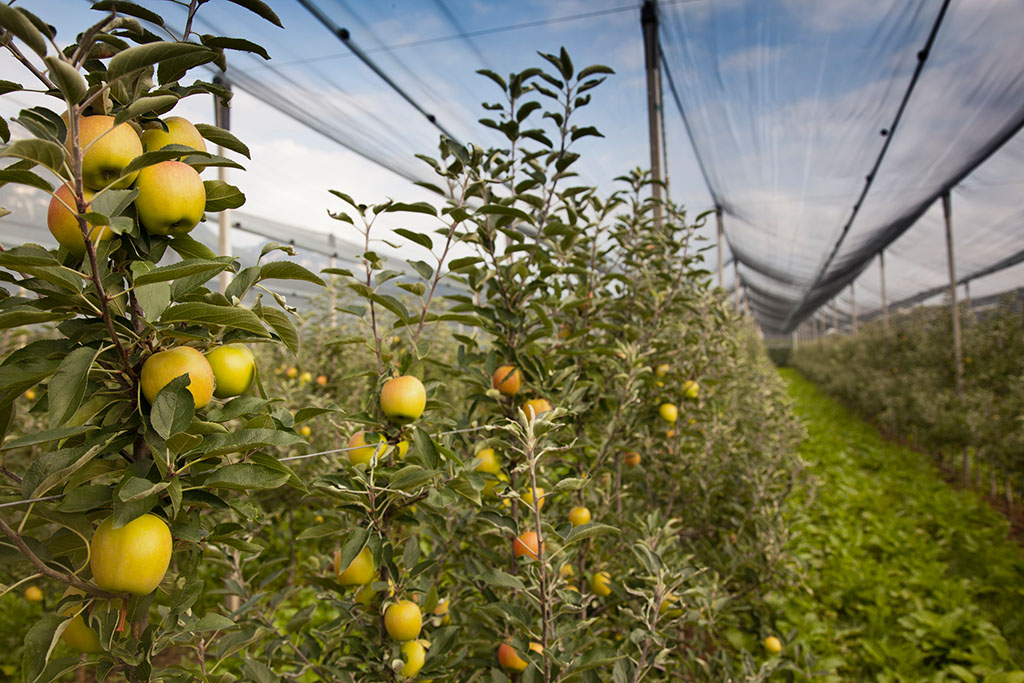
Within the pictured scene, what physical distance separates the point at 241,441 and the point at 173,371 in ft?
0.39

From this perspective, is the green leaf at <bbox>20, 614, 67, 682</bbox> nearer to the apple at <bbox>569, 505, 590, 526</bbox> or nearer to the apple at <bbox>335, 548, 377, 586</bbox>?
the apple at <bbox>335, 548, 377, 586</bbox>

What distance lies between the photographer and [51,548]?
0.70 m

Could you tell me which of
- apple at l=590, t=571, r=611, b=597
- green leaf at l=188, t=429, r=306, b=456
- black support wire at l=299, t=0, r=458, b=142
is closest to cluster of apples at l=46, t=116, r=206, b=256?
green leaf at l=188, t=429, r=306, b=456

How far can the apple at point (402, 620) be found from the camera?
1018 millimetres

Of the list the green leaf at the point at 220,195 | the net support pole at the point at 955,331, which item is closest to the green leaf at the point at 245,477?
the green leaf at the point at 220,195

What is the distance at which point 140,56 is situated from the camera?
55 cm

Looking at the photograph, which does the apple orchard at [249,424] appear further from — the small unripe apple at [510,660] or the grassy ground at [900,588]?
the grassy ground at [900,588]

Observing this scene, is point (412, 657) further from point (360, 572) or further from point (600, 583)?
point (600, 583)

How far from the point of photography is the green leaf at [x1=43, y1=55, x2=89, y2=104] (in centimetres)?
46

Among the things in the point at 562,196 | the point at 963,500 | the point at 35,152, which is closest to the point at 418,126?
the point at 562,196

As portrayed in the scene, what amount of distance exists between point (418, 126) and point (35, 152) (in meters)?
4.15

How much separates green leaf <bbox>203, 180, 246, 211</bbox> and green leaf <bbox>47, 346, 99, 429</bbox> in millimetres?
286

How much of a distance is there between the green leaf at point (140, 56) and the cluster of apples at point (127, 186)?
0.08m

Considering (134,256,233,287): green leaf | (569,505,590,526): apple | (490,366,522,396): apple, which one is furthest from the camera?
(569,505,590,526): apple
